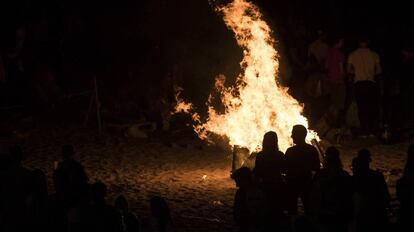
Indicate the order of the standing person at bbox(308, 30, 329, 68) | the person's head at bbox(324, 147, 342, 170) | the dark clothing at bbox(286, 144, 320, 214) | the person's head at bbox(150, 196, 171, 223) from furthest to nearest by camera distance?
the standing person at bbox(308, 30, 329, 68) < the dark clothing at bbox(286, 144, 320, 214) < the person's head at bbox(324, 147, 342, 170) < the person's head at bbox(150, 196, 171, 223)

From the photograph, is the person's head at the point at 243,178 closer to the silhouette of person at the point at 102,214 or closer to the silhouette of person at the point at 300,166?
the silhouette of person at the point at 102,214

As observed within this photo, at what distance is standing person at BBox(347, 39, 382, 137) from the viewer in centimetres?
1678

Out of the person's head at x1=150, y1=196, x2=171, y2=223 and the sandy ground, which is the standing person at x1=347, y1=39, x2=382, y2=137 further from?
the person's head at x1=150, y1=196, x2=171, y2=223

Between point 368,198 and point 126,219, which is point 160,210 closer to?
point 126,219

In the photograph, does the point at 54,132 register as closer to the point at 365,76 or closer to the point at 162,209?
the point at 365,76

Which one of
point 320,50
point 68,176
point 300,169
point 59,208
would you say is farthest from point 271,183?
point 320,50

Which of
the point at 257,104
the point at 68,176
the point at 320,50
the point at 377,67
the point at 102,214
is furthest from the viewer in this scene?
the point at 320,50

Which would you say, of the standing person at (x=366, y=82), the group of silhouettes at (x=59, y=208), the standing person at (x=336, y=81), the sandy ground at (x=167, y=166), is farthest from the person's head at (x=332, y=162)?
the standing person at (x=336, y=81)

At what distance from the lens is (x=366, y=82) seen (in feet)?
56.1

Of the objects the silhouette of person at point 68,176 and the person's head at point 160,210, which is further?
the silhouette of person at point 68,176

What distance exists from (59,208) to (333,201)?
261 cm

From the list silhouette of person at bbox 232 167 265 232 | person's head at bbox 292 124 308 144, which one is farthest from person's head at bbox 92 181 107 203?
person's head at bbox 292 124 308 144

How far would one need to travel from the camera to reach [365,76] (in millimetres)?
17000

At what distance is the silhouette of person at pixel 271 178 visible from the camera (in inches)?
296
